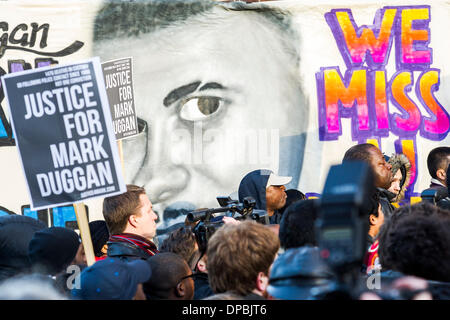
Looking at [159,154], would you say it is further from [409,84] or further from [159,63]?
[409,84]

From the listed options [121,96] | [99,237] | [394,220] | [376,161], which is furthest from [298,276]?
[121,96]

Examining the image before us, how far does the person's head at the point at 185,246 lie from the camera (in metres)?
3.84

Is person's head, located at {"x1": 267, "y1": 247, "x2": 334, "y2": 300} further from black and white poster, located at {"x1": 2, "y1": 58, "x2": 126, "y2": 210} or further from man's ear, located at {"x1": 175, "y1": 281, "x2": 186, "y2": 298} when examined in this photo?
black and white poster, located at {"x1": 2, "y1": 58, "x2": 126, "y2": 210}

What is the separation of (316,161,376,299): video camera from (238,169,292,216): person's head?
3.73 metres

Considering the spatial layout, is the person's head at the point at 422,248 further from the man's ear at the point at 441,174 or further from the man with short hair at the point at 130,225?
the man's ear at the point at 441,174

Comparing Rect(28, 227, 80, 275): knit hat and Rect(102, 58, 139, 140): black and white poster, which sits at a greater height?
Rect(102, 58, 139, 140): black and white poster

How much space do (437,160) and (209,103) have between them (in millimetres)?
2178

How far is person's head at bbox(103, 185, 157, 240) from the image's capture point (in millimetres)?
4168

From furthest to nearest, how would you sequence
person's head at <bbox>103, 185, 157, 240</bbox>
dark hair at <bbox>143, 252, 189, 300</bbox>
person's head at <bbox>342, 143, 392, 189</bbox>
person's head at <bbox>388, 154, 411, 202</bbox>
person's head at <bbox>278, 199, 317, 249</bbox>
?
1. person's head at <bbox>388, 154, 411, 202</bbox>
2. person's head at <bbox>342, 143, 392, 189</bbox>
3. person's head at <bbox>103, 185, 157, 240</bbox>
4. dark hair at <bbox>143, 252, 189, 300</bbox>
5. person's head at <bbox>278, 199, 317, 249</bbox>

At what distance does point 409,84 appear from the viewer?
6.30 meters

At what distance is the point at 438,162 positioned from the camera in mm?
5703

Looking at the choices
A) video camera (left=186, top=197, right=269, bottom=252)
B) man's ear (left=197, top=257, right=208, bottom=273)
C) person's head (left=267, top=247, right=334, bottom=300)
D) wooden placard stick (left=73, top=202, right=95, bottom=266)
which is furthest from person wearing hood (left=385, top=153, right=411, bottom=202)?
person's head (left=267, top=247, right=334, bottom=300)

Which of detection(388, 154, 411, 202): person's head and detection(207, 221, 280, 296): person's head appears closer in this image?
detection(207, 221, 280, 296): person's head

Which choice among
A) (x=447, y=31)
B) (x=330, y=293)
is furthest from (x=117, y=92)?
(x=330, y=293)
